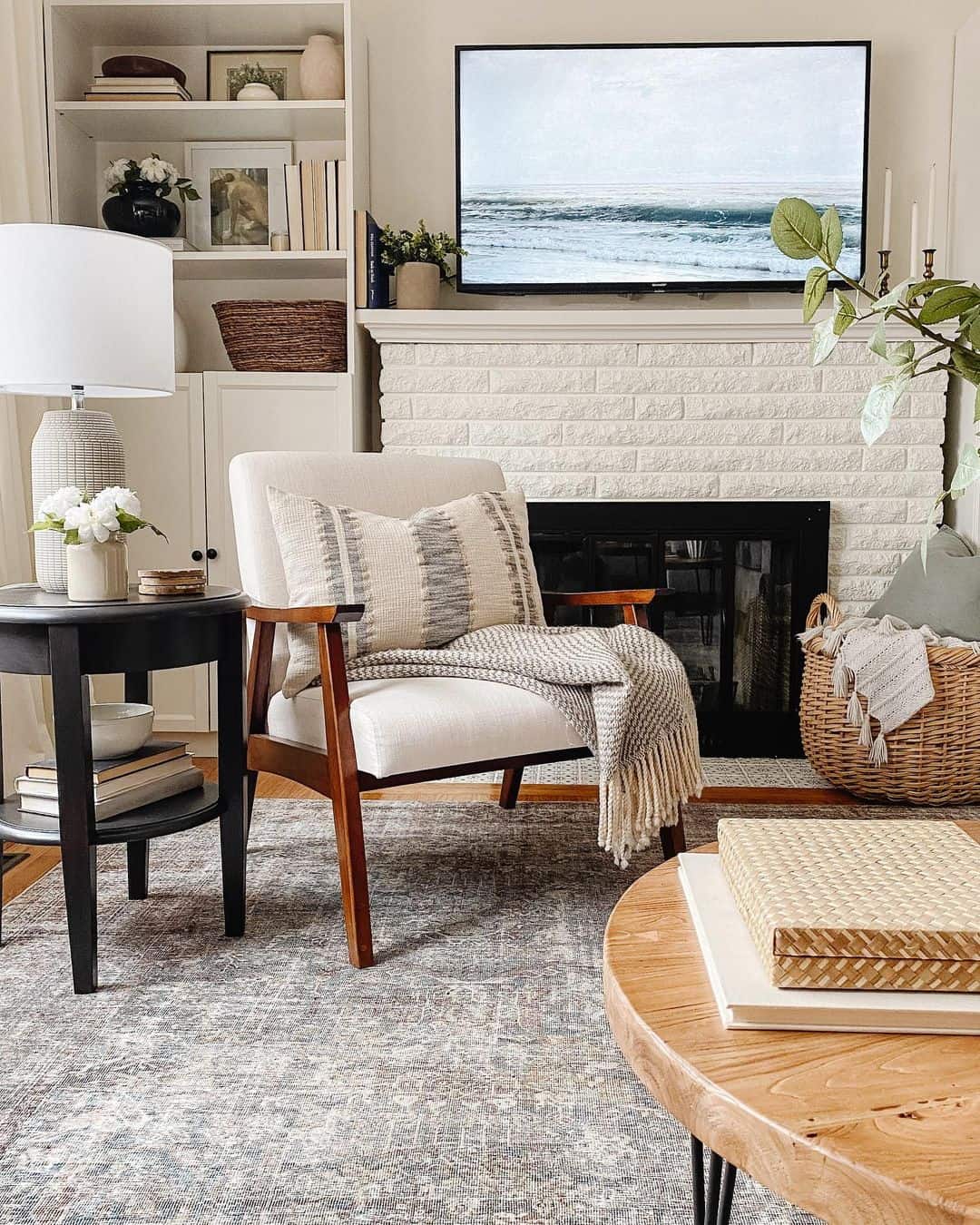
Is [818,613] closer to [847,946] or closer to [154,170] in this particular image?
[154,170]

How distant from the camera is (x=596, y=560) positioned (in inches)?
141

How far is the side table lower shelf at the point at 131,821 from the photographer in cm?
183

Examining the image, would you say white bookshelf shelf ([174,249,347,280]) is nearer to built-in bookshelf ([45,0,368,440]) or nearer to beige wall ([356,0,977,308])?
built-in bookshelf ([45,0,368,440])

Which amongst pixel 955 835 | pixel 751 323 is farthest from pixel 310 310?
pixel 955 835

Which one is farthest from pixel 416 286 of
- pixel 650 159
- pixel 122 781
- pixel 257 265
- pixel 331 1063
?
pixel 331 1063

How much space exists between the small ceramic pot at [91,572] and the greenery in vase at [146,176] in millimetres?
1904

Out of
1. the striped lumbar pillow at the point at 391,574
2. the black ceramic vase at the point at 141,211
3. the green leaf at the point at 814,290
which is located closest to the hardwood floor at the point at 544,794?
the striped lumbar pillow at the point at 391,574

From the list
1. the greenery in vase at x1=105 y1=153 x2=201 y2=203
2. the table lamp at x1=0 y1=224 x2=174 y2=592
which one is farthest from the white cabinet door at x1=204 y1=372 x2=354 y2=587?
the table lamp at x1=0 y1=224 x2=174 y2=592

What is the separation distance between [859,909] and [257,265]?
10.7 ft

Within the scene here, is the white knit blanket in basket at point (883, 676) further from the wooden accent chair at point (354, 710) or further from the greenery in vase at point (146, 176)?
Result: the greenery in vase at point (146, 176)

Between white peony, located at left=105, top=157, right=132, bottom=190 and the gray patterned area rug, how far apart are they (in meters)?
2.13

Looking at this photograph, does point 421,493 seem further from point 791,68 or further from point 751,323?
point 791,68

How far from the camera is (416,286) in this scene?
348cm

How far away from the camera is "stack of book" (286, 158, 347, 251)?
3408 millimetres
